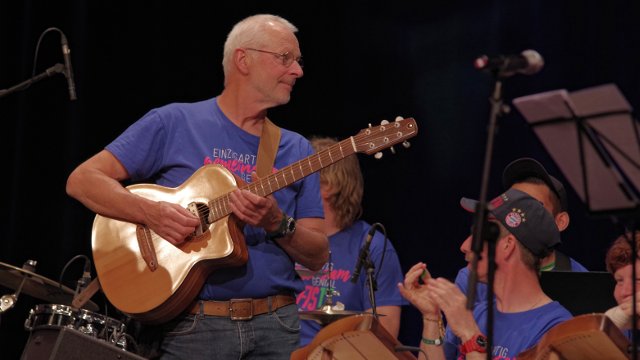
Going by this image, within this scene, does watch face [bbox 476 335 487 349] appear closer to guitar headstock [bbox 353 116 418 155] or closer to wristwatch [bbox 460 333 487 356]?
wristwatch [bbox 460 333 487 356]

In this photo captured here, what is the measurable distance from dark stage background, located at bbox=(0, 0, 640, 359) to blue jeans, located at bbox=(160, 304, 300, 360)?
8.01 ft

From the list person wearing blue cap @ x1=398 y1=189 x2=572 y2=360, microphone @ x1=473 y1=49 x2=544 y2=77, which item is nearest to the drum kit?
person wearing blue cap @ x1=398 y1=189 x2=572 y2=360

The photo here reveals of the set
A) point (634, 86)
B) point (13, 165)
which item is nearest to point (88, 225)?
point (13, 165)

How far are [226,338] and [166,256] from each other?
383mm

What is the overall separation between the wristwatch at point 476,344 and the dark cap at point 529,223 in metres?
0.48

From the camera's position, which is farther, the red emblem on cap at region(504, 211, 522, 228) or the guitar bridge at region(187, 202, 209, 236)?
the red emblem on cap at region(504, 211, 522, 228)

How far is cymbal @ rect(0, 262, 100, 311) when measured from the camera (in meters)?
4.27

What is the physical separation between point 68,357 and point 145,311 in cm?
31

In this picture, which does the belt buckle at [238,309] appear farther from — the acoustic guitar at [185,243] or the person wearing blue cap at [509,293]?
the person wearing blue cap at [509,293]

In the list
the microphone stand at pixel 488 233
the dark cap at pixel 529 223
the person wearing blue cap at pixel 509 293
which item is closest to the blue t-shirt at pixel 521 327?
the person wearing blue cap at pixel 509 293

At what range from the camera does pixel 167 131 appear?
3.33 metres

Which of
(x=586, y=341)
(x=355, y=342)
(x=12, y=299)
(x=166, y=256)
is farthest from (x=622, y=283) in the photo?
(x=12, y=299)

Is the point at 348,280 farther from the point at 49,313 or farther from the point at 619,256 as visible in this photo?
the point at 619,256

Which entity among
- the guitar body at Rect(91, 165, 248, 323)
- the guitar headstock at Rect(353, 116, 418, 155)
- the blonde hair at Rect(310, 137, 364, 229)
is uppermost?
the guitar headstock at Rect(353, 116, 418, 155)
